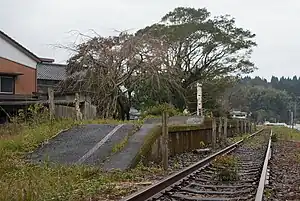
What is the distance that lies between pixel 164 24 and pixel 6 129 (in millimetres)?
30562

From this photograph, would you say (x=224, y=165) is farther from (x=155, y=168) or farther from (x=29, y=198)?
(x=29, y=198)

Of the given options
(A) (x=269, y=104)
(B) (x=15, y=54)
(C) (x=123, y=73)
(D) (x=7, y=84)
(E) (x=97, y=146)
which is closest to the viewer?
(E) (x=97, y=146)

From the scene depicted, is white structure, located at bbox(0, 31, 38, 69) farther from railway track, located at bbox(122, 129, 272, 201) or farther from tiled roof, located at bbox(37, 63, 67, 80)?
railway track, located at bbox(122, 129, 272, 201)

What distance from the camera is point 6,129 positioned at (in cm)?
1627

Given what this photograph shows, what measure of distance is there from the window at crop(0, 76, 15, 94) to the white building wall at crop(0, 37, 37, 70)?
5.30ft

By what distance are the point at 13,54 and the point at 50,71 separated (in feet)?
31.6

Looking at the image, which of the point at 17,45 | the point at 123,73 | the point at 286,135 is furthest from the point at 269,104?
the point at 123,73

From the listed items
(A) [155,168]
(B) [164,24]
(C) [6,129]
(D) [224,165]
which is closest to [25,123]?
(C) [6,129]

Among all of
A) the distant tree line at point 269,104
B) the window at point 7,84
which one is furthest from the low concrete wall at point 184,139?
the distant tree line at point 269,104

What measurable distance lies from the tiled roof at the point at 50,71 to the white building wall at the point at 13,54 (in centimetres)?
596

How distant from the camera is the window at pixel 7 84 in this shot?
107 feet

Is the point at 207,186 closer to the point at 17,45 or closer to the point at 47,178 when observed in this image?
the point at 47,178

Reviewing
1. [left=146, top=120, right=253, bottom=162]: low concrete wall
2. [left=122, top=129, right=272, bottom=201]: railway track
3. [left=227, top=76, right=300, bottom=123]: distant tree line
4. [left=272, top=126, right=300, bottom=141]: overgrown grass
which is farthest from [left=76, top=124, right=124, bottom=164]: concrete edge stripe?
[left=227, top=76, right=300, bottom=123]: distant tree line

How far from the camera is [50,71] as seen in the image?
4419cm
